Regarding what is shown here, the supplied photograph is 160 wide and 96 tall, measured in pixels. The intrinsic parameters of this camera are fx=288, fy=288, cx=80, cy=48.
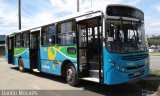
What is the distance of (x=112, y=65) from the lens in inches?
367

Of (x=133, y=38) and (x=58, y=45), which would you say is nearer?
(x=133, y=38)

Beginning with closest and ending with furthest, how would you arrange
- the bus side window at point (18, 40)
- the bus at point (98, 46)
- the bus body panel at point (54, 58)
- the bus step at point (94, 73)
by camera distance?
the bus at point (98, 46), the bus step at point (94, 73), the bus body panel at point (54, 58), the bus side window at point (18, 40)

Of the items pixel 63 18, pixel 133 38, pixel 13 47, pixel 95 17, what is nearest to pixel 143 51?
pixel 133 38

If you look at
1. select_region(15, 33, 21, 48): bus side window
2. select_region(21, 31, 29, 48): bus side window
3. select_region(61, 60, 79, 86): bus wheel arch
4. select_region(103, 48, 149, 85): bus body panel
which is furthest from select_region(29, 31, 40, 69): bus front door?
select_region(103, 48, 149, 85): bus body panel

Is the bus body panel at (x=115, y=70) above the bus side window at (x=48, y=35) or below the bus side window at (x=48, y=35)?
below

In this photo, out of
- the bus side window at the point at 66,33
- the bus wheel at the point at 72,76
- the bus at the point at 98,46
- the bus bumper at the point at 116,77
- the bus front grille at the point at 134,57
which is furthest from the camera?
the bus side window at the point at 66,33

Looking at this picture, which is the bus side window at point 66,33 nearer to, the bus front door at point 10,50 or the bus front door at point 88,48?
the bus front door at point 88,48

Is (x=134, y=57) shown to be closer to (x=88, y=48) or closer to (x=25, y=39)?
(x=88, y=48)

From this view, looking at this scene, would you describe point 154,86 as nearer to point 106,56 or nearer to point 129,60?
point 129,60

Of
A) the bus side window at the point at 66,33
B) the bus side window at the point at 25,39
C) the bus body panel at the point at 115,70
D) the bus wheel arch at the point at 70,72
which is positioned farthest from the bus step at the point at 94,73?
the bus side window at the point at 25,39

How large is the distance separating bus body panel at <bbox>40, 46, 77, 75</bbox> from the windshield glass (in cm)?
224

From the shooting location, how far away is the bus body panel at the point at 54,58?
39.4ft

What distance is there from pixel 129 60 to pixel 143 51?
106 cm

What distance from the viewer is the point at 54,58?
13328 millimetres
